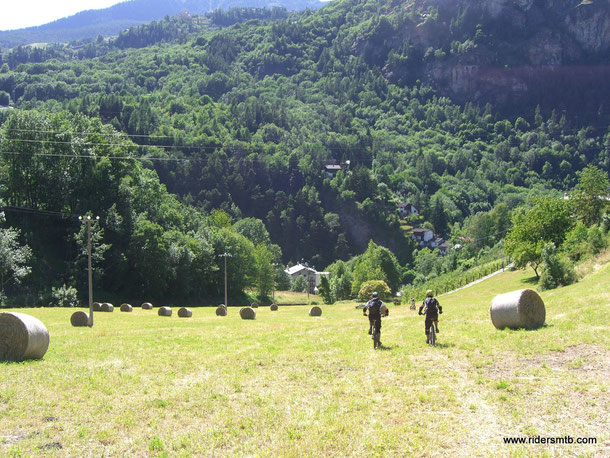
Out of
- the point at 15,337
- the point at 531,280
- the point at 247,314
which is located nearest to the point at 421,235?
the point at 531,280

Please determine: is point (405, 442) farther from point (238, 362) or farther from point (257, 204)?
point (257, 204)

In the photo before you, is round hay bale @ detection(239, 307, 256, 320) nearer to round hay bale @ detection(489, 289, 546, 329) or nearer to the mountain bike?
the mountain bike

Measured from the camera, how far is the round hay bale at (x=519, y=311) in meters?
24.0

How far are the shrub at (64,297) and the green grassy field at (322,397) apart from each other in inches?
1972

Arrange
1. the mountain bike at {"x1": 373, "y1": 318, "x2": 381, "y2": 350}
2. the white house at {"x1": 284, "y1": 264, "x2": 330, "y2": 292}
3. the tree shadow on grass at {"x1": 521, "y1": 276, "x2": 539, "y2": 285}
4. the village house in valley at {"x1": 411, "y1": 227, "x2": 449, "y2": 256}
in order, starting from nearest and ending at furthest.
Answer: the mountain bike at {"x1": 373, "y1": 318, "x2": 381, "y2": 350}, the tree shadow on grass at {"x1": 521, "y1": 276, "x2": 539, "y2": 285}, the white house at {"x1": 284, "y1": 264, "x2": 330, "y2": 292}, the village house in valley at {"x1": 411, "y1": 227, "x2": 449, "y2": 256}

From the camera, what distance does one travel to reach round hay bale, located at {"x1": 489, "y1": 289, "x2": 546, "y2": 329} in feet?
78.8

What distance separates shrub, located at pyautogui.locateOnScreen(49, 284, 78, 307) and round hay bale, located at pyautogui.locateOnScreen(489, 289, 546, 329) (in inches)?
2277

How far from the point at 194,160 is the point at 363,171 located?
2121 inches

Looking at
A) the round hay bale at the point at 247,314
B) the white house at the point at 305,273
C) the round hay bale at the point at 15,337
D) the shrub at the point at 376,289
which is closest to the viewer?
the round hay bale at the point at 15,337

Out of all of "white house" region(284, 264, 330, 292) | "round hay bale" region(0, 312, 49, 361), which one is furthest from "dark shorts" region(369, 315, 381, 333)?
"white house" region(284, 264, 330, 292)

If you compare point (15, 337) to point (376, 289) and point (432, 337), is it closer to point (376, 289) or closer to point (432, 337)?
point (432, 337)

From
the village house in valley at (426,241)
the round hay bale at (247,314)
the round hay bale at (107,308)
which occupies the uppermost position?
the round hay bale at (247,314)

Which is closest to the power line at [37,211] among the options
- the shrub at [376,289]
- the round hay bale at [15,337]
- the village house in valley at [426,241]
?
the shrub at [376,289]

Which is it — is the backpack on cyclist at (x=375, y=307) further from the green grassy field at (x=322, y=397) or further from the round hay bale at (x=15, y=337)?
the round hay bale at (x=15, y=337)
